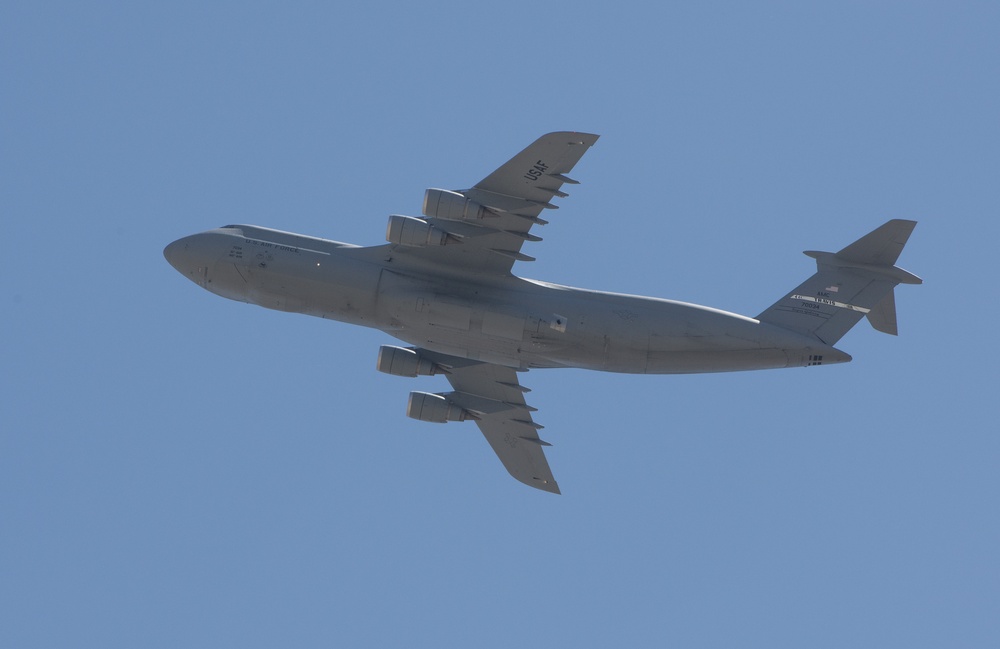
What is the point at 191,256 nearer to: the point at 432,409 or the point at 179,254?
the point at 179,254

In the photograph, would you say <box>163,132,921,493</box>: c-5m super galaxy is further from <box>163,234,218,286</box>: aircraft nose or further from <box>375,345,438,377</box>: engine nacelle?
<box>375,345,438,377</box>: engine nacelle

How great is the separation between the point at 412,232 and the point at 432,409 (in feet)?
17.3

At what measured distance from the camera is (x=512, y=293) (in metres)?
26.5

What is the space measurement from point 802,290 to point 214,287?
1192cm

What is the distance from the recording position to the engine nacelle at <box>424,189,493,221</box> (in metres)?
25.6

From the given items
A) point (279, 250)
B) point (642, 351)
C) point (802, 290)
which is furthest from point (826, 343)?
point (279, 250)

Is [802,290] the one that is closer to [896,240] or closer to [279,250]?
[896,240]

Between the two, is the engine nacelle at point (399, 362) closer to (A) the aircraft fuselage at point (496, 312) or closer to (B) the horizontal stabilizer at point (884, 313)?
(A) the aircraft fuselage at point (496, 312)

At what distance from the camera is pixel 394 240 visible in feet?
84.5

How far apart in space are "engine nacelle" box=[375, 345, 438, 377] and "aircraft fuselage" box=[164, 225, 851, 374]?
171 centimetres

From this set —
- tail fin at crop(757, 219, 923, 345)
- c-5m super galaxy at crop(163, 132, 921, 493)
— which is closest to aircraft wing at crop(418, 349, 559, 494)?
c-5m super galaxy at crop(163, 132, 921, 493)

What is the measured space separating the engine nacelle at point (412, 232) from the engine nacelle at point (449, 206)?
12.1 inches

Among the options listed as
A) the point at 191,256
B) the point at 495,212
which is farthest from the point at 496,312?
the point at 191,256

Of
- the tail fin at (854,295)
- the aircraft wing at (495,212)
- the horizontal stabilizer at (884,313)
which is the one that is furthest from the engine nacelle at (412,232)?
the horizontal stabilizer at (884,313)
